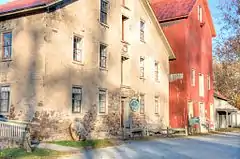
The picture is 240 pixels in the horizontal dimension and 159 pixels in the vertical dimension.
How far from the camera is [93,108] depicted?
21844 mm

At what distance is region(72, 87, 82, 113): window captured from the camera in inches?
806

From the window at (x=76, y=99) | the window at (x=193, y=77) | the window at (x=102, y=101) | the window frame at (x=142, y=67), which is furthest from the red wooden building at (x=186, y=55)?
the window at (x=76, y=99)

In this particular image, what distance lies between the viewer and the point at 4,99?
1936 centimetres

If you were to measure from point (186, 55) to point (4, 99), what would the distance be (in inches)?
695

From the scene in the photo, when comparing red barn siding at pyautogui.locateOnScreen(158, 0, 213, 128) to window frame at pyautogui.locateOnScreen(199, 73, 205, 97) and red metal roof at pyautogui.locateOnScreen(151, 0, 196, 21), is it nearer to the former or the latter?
red metal roof at pyautogui.locateOnScreen(151, 0, 196, 21)

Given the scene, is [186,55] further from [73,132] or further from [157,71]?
[73,132]

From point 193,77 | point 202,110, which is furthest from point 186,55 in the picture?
point 202,110

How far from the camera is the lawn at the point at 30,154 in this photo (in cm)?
1280

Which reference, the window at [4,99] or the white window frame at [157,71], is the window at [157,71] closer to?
the white window frame at [157,71]

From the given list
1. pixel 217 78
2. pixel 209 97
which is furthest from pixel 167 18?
pixel 217 78

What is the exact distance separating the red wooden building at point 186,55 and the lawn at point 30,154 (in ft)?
62.4

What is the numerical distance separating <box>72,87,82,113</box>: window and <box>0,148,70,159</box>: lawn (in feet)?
19.9

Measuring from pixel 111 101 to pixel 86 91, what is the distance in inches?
110

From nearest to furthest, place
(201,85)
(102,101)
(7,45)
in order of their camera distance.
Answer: (7,45), (102,101), (201,85)
